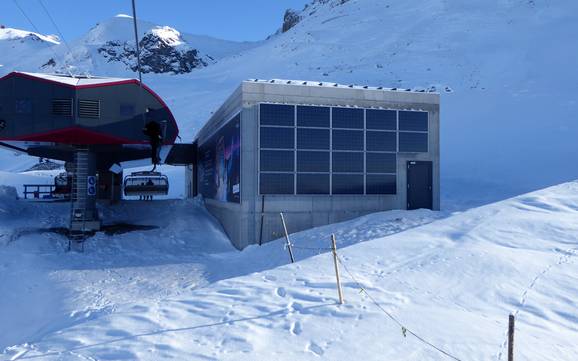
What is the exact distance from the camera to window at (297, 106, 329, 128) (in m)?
17.8

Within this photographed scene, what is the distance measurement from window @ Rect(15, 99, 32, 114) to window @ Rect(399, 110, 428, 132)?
15571mm

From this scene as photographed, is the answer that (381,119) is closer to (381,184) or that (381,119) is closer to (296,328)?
(381,184)

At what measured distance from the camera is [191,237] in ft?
65.9

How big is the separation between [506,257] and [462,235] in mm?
2447

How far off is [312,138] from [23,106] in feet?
41.0

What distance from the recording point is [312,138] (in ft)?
58.6

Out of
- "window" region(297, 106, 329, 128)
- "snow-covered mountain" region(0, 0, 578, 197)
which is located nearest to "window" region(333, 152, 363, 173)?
"window" region(297, 106, 329, 128)

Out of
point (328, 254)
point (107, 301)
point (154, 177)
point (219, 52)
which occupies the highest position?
point (219, 52)

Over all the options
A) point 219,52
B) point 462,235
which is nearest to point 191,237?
point 462,235

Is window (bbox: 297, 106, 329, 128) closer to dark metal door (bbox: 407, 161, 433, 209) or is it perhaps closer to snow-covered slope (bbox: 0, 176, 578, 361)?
dark metal door (bbox: 407, 161, 433, 209)

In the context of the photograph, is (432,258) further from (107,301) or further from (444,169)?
(444,169)

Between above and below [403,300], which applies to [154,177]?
above

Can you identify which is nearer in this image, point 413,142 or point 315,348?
point 315,348

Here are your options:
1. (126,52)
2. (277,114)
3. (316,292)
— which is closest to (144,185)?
(277,114)
